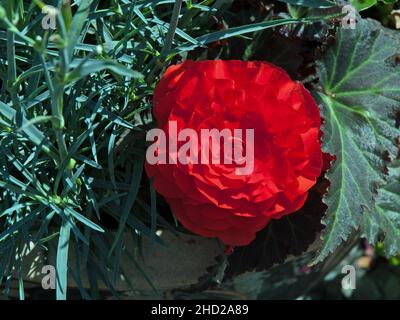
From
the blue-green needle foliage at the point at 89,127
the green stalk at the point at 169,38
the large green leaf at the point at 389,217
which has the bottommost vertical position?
the large green leaf at the point at 389,217

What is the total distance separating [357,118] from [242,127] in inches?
5.4

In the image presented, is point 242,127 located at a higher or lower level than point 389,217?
higher

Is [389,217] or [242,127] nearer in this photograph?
[242,127]

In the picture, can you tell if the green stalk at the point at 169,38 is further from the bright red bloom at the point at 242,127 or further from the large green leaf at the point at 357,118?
the large green leaf at the point at 357,118

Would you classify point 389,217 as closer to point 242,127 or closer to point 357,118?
point 357,118

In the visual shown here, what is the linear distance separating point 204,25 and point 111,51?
0.36 feet

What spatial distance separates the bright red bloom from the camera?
52 cm

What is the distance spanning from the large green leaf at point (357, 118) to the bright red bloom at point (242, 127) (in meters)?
0.05

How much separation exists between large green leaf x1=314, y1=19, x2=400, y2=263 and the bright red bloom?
0.16 feet

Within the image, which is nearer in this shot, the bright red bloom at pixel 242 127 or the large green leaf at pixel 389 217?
the bright red bloom at pixel 242 127

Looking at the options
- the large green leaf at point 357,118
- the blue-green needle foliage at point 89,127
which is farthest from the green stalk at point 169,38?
the large green leaf at point 357,118

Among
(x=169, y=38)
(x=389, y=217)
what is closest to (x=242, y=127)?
(x=169, y=38)

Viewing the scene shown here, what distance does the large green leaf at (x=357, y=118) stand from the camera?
58 cm

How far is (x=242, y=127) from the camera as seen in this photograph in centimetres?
53
